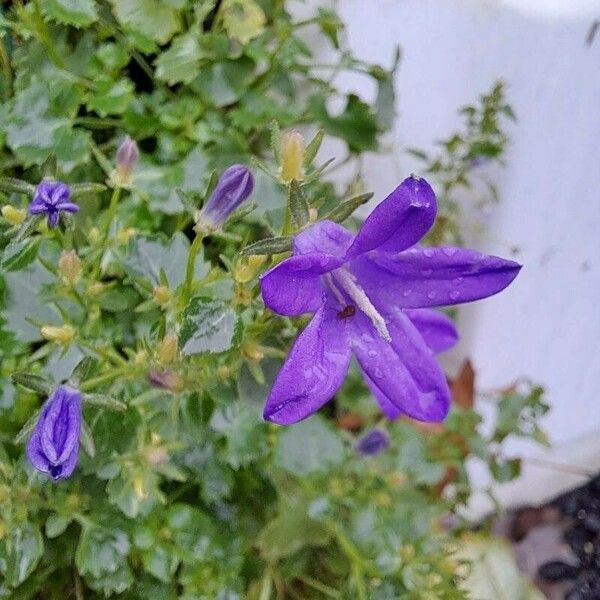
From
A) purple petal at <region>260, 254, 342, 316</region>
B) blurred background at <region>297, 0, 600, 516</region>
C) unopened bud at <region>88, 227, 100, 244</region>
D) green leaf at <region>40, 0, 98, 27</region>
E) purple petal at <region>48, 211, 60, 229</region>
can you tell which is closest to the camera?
purple petal at <region>260, 254, 342, 316</region>

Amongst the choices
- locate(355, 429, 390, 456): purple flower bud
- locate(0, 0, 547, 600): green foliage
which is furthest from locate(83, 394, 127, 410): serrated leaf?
locate(355, 429, 390, 456): purple flower bud

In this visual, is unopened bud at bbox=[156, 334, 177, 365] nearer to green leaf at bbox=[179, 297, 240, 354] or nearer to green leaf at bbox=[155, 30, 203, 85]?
green leaf at bbox=[179, 297, 240, 354]

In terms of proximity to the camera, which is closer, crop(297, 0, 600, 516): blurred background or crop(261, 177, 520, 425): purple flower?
crop(261, 177, 520, 425): purple flower

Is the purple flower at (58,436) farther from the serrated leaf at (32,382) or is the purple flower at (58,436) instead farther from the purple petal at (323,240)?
the purple petal at (323,240)

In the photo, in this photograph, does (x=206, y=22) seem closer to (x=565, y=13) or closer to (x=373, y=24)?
(x=373, y=24)

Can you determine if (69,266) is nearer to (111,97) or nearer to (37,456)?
(37,456)

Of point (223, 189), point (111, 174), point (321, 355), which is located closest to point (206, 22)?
point (111, 174)
